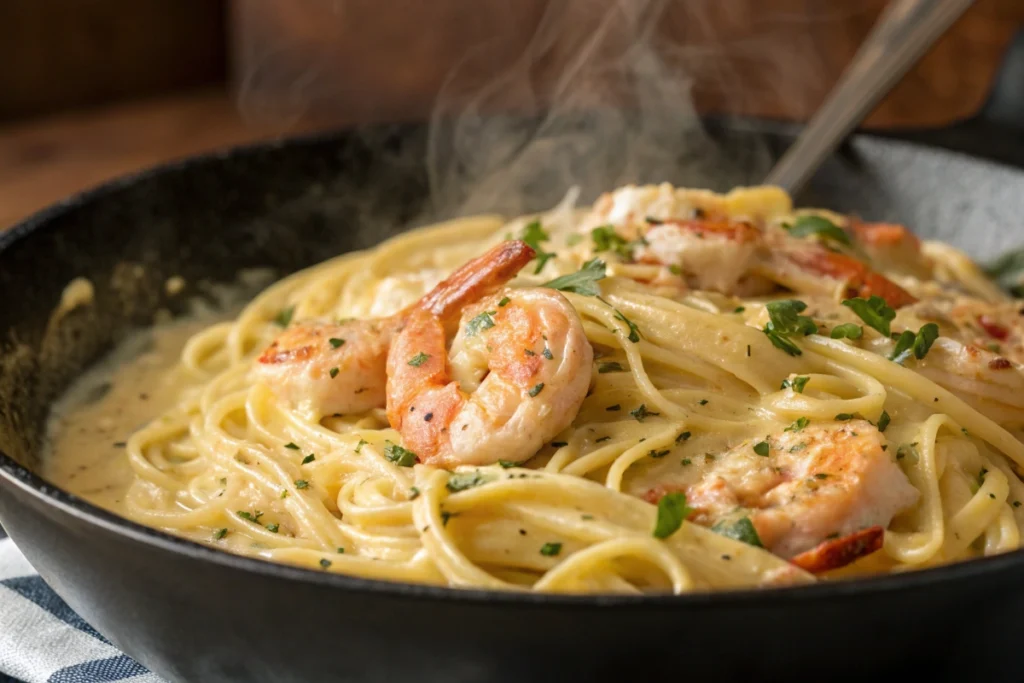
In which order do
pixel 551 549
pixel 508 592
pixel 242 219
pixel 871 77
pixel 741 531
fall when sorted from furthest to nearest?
pixel 242 219
pixel 871 77
pixel 551 549
pixel 741 531
pixel 508 592

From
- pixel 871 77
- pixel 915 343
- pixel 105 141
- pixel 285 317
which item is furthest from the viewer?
pixel 105 141

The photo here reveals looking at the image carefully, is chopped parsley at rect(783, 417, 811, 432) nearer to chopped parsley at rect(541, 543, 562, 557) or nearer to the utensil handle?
chopped parsley at rect(541, 543, 562, 557)

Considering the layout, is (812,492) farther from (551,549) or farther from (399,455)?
(399,455)

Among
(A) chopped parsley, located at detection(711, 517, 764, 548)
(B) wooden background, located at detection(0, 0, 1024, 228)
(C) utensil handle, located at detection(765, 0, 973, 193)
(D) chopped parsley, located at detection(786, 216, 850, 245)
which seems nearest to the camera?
(A) chopped parsley, located at detection(711, 517, 764, 548)

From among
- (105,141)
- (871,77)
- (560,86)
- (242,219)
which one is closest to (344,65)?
(105,141)

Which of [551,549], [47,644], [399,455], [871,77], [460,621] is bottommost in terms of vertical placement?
[47,644]

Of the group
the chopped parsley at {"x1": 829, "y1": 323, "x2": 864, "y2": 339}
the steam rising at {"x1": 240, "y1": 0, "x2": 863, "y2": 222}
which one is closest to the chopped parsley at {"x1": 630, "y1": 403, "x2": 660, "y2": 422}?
the chopped parsley at {"x1": 829, "y1": 323, "x2": 864, "y2": 339}
